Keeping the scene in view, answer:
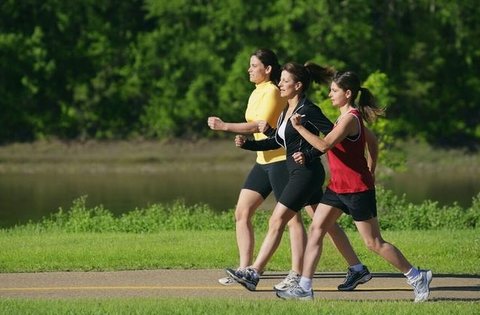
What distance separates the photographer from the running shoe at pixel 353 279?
13641 mm

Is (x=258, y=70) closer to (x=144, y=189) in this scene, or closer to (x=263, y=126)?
(x=263, y=126)

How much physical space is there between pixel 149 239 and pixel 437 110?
31.3 meters

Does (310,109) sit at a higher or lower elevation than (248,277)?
higher

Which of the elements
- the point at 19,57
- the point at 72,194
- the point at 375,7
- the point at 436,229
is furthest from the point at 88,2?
the point at 436,229

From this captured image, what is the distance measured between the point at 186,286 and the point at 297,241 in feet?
3.36

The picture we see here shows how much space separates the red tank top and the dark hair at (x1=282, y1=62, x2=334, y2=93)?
73cm

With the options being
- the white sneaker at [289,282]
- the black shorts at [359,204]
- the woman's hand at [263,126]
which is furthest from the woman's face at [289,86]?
the white sneaker at [289,282]

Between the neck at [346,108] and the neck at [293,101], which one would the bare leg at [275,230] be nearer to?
the neck at [293,101]

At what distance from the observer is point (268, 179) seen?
46.3 feet

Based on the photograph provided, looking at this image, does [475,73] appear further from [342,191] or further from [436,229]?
[342,191]

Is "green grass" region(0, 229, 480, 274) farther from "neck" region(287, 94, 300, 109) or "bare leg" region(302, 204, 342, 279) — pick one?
"neck" region(287, 94, 300, 109)

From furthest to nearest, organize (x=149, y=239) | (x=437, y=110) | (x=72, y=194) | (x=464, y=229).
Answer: (x=437, y=110)
(x=72, y=194)
(x=464, y=229)
(x=149, y=239)

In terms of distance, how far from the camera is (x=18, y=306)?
12367 mm

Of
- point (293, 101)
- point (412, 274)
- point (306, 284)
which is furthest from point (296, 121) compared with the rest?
point (412, 274)
